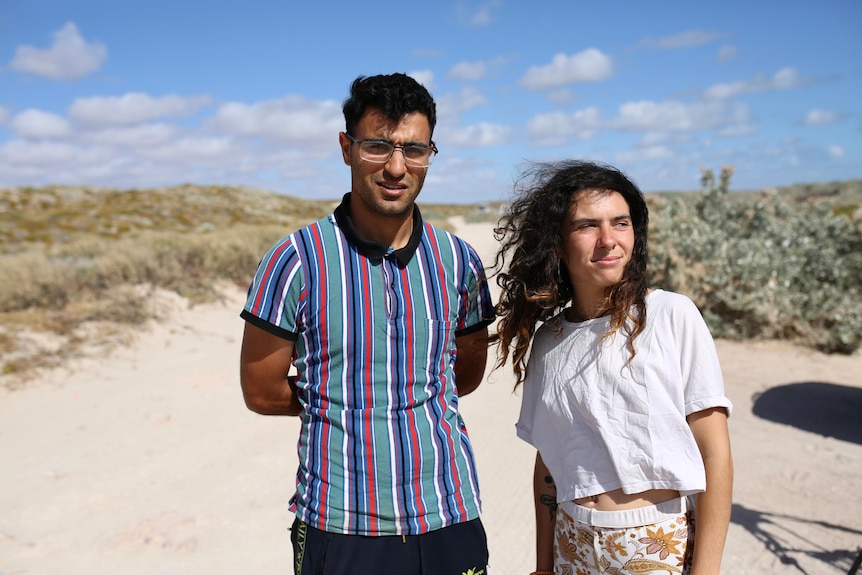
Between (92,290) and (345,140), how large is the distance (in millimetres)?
8017

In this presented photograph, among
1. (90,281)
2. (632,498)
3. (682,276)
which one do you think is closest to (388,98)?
(632,498)

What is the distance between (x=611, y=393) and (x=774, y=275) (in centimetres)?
859

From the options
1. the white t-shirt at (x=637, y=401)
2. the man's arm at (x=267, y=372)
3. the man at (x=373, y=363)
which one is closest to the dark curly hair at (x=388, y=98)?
the man at (x=373, y=363)

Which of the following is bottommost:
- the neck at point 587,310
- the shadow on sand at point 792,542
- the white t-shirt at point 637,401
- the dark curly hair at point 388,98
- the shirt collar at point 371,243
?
the shadow on sand at point 792,542

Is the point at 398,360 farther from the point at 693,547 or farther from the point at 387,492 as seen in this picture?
the point at 693,547

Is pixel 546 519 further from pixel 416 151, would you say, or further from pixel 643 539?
pixel 416 151

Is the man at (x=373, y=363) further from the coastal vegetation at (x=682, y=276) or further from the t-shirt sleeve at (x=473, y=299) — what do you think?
the coastal vegetation at (x=682, y=276)

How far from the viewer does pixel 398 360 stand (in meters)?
1.76

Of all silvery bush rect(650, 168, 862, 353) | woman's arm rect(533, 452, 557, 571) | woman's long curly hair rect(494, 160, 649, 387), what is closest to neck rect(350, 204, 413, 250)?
woman's long curly hair rect(494, 160, 649, 387)

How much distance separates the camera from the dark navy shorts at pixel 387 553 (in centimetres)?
169

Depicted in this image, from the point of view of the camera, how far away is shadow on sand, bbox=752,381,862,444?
18.7 feet

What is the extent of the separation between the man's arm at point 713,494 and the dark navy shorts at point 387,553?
0.58 metres

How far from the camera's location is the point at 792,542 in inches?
151

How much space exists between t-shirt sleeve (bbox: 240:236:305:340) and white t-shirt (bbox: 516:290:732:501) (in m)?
0.70
